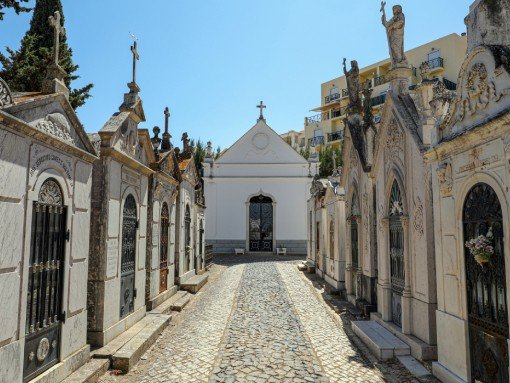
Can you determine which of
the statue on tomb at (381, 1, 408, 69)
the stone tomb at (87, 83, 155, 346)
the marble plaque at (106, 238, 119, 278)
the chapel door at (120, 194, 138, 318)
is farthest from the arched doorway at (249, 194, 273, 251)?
the marble plaque at (106, 238, 119, 278)

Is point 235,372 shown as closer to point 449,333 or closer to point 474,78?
point 449,333

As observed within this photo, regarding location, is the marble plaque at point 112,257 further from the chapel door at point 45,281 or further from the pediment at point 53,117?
the pediment at point 53,117

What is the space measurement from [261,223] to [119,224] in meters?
21.3

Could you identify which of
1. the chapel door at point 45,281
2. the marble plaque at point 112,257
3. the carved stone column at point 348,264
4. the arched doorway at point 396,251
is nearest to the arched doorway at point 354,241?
the carved stone column at point 348,264

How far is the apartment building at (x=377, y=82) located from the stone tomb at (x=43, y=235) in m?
22.2

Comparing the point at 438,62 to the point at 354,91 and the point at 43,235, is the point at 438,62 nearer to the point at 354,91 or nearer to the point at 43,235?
the point at 354,91

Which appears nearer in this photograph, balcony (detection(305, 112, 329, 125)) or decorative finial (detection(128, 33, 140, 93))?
decorative finial (detection(128, 33, 140, 93))

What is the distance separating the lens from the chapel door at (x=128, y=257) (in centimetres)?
720

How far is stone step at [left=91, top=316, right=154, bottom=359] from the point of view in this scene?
5793 mm

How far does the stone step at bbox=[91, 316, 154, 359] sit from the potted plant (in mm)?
5216

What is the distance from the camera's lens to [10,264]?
398cm

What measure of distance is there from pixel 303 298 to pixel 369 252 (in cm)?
331

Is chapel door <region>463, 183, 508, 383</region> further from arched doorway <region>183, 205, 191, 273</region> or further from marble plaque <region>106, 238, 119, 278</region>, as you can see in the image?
arched doorway <region>183, 205, 191, 273</region>

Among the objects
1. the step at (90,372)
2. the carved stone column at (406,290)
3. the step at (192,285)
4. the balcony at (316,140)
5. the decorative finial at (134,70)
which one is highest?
the balcony at (316,140)
